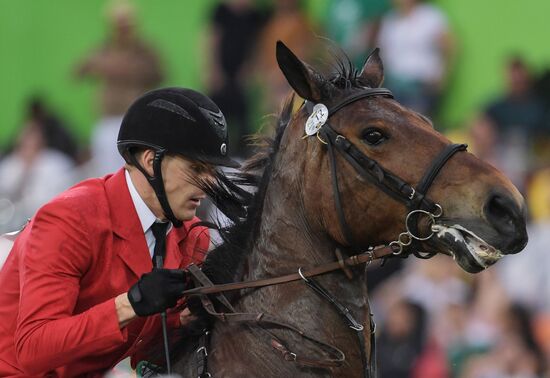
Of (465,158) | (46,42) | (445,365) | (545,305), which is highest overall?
(465,158)

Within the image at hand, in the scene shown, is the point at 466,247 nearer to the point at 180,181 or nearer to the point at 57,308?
the point at 180,181

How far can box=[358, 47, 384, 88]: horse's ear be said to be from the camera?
4.66 m

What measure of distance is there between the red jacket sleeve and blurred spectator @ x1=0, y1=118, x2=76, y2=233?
7.00 meters

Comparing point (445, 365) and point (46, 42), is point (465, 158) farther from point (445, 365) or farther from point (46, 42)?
point (46, 42)

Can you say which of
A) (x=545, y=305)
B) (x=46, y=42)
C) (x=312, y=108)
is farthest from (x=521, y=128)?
(x=46, y=42)

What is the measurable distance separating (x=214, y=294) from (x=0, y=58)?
9761 mm

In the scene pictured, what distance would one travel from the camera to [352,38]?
10586 millimetres

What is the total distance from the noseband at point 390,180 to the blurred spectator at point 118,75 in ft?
23.6

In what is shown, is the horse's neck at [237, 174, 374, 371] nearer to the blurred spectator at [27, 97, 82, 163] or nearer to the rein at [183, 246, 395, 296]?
the rein at [183, 246, 395, 296]

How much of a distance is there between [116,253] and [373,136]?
3.59 feet

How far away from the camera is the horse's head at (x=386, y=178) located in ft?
13.2

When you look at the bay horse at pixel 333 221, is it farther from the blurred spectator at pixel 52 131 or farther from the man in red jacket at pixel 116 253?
the blurred spectator at pixel 52 131

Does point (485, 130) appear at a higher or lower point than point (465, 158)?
lower

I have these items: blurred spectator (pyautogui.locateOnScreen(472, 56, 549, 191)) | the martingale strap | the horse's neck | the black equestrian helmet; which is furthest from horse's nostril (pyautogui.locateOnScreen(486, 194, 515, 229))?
blurred spectator (pyautogui.locateOnScreen(472, 56, 549, 191))
